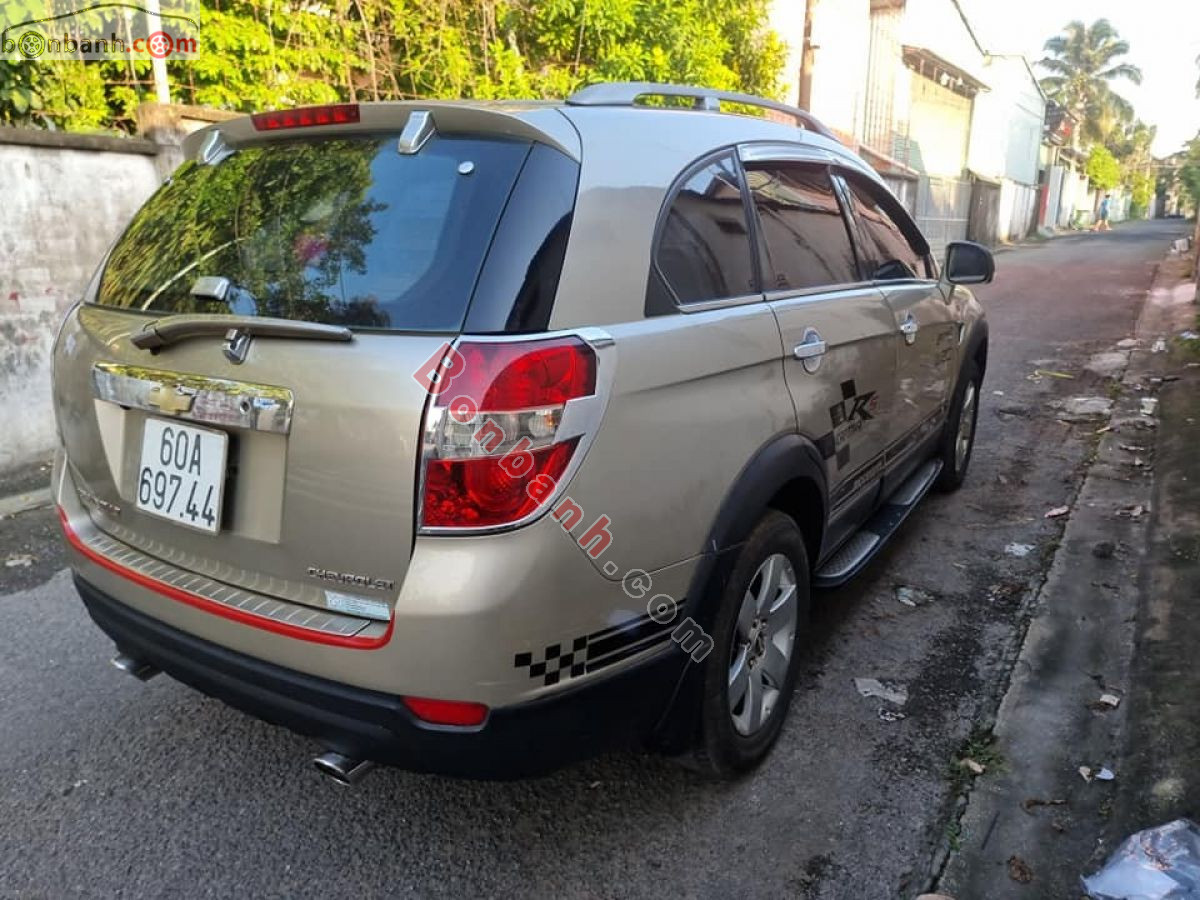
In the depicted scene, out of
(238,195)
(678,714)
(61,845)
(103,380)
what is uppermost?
(238,195)

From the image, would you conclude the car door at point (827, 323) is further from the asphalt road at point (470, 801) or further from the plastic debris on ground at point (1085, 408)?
the plastic debris on ground at point (1085, 408)

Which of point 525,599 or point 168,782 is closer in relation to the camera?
point 525,599

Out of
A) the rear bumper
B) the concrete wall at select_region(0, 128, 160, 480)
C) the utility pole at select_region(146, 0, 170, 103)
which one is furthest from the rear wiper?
the utility pole at select_region(146, 0, 170, 103)

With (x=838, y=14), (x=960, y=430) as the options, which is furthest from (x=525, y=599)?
(x=838, y=14)

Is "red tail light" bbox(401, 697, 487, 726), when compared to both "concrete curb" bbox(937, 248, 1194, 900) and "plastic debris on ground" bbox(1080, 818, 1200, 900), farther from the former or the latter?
"plastic debris on ground" bbox(1080, 818, 1200, 900)

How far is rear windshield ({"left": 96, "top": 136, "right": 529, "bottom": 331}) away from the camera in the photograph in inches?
72.7

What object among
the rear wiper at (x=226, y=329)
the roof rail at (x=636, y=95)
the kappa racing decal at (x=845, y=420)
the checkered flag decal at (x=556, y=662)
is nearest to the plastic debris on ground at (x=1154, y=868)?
the kappa racing decal at (x=845, y=420)

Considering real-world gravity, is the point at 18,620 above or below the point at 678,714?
below

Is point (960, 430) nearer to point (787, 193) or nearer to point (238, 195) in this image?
point (787, 193)

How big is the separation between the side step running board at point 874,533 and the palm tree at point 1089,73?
68011mm

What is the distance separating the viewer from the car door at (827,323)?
2.63 metres

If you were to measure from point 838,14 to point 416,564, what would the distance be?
19854 millimetres

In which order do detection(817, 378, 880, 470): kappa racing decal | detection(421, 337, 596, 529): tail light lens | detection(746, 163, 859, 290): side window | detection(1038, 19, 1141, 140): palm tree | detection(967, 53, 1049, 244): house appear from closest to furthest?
1. detection(421, 337, 596, 529): tail light lens
2. detection(746, 163, 859, 290): side window
3. detection(817, 378, 880, 470): kappa racing decal
4. detection(967, 53, 1049, 244): house
5. detection(1038, 19, 1141, 140): palm tree

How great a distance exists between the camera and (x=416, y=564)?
1.74 m
